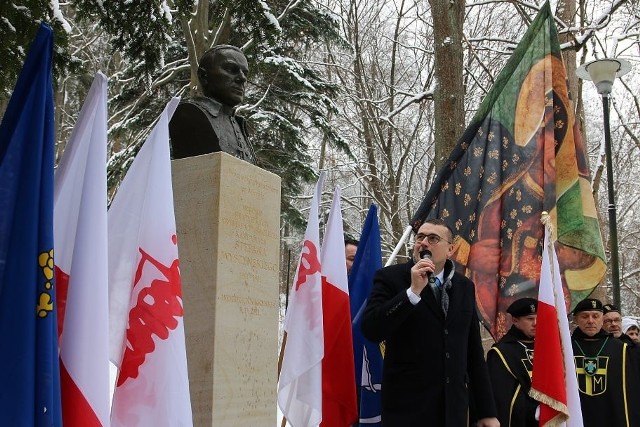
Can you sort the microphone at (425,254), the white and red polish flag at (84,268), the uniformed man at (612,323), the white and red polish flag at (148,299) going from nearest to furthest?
1. the white and red polish flag at (84,268)
2. the white and red polish flag at (148,299)
3. the microphone at (425,254)
4. the uniformed man at (612,323)

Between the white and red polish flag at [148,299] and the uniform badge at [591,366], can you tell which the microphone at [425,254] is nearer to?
the white and red polish flag at [148,299]

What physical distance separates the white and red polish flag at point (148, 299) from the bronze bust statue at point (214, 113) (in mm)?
648

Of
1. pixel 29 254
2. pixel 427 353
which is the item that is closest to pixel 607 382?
pixel 427 353

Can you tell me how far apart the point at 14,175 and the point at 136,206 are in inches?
41.0

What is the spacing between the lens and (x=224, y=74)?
4.27 meters

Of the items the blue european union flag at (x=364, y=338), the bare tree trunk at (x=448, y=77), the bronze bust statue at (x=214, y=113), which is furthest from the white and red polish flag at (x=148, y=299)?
the bare tree trunk at (x=448, y=77)

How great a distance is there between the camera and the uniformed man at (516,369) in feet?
15.9

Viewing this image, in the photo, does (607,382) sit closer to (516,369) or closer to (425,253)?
(516,369)

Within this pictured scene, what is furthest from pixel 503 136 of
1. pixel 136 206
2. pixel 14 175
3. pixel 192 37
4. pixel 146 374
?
pixel 192 37

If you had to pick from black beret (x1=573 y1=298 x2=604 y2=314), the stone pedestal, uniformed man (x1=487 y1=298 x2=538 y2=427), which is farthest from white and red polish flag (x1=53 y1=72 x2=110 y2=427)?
black beret (x1=573 y1=298 x2=604 y2=314)

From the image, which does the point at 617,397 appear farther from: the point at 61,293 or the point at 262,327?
the point at 61,293

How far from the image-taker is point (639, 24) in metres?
14.8

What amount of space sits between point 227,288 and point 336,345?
71.4 inches

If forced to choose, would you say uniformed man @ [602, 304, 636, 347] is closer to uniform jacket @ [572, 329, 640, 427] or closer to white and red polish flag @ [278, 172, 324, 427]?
uniform jacket @ [572, 329, 640, 427]
